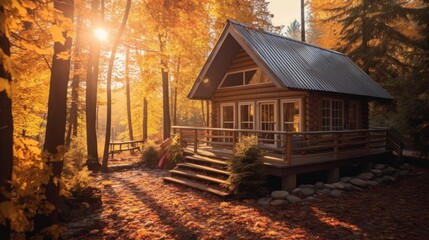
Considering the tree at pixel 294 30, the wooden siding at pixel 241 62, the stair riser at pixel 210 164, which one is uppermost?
the tree at pixel 294 30

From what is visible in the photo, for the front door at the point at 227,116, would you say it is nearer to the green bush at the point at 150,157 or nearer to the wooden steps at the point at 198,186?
Result: the green bush at the point at 150,157

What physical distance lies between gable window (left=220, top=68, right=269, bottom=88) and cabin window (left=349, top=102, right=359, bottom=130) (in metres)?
4.82

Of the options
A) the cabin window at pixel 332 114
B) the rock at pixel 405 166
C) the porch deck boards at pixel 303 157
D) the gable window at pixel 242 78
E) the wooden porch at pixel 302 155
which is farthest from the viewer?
the gable window at pixel 242 78

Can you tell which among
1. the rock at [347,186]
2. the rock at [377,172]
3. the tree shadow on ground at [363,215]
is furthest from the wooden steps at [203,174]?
the rock at [377,172]

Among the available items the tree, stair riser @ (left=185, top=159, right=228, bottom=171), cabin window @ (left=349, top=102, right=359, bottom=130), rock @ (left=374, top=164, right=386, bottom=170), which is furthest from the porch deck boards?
the tree

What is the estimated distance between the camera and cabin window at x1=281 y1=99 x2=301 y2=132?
1291 cm

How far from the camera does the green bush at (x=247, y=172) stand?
357 inches

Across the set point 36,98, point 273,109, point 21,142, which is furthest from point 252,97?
point 21,142

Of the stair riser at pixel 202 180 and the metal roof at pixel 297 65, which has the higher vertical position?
the metal roof at pixel 297 65

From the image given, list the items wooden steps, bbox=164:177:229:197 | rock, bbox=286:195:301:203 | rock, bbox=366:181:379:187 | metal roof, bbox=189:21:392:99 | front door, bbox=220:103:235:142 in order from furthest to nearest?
front door, bbox=220:103:235:142 → metal roof, bbox=189:21:392:99 → rock, bbox=366:181:379:187 → wooden steps, bbox=164:177:229:197 → rock, bbox=286:195:301:203

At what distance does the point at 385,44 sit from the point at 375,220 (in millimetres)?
17983

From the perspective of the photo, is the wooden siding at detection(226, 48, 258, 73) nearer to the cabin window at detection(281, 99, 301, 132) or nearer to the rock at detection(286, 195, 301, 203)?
the cabin window at detection(281, 99, 301, 132)

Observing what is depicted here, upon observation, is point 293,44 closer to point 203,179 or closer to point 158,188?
point 203,179

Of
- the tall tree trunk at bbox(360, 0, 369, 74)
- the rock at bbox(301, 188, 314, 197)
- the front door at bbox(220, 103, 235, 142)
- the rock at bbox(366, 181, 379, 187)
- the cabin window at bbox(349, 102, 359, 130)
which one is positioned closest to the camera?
the rock at bbox(301, 188, 314, 197)
